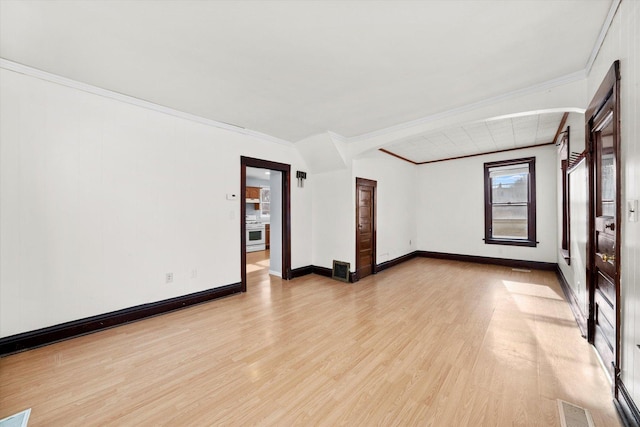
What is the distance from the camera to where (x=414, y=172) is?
6.91 metres

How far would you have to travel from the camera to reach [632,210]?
141 cm

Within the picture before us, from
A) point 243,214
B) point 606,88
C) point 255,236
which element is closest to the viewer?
point 606,88

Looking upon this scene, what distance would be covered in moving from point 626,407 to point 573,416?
0.96 ft

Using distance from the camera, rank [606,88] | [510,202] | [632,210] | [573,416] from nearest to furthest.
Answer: [632,210] < [573,416] < [606,88] < [510,202]

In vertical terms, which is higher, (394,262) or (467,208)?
(467,208)

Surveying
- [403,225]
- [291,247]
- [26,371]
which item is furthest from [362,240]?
[26,371]

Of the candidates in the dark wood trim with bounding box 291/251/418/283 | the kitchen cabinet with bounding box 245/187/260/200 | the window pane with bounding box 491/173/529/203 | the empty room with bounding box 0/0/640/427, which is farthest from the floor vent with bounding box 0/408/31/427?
the window pane with bounding box 491/173/529/203

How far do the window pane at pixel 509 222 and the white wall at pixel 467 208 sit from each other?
0.26 metres

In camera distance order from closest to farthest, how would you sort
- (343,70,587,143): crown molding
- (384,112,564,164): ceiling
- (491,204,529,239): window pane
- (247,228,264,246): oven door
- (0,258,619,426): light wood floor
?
(0,258,619,426): light wood floor < (343,70,587,143): crown molding < (384,112,564,164): ceiling < (491,204,529,239): window pane < (247,228,264,246): oven door

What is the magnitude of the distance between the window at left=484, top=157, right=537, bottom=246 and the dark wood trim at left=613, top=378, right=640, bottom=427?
4.62 metres

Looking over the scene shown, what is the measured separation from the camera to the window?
17.7 feet

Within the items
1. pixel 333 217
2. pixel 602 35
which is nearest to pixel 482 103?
pixel 602 35

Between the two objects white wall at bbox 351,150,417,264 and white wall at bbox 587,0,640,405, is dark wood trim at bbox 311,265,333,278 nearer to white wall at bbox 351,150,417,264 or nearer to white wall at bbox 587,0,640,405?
white wall at bbox 351,150,417,264

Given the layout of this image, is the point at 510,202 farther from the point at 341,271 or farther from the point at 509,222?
the point at 341,271
